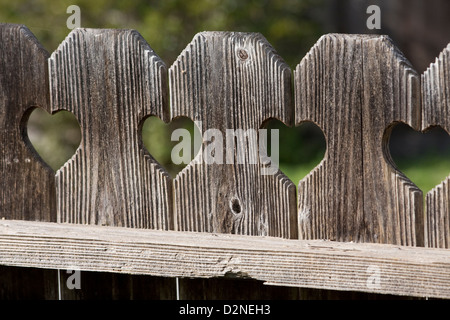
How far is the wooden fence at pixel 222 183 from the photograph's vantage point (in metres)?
1.85

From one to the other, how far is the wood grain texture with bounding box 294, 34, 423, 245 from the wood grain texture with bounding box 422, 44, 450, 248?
0.08ft

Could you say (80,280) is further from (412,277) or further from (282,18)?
(282,18)

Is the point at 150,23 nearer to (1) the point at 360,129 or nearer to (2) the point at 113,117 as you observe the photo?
(2) the point at 113,117

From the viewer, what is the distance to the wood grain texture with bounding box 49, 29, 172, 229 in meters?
2.09

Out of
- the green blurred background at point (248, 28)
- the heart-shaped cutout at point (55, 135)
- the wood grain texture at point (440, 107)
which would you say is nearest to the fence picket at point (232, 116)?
the wood grain texture at point (440, 107)

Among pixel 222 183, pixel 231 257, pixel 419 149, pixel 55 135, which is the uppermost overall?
pixel 55 135

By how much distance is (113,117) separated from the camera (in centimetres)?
213

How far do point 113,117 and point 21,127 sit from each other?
0.38 m

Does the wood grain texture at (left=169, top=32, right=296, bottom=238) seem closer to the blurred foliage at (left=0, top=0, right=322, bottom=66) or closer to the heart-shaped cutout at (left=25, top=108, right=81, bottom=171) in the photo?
the blurred foliage at (left=0, top=0, right=322, bottom=66)

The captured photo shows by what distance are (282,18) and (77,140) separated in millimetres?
2633

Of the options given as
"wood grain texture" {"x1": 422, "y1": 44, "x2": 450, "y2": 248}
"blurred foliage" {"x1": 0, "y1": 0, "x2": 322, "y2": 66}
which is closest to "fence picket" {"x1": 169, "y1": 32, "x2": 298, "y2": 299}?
"wood grain texture" {"x1": 422, "y1": 44, "x2": 450, "y2": 248}

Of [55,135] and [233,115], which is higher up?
[55,135]

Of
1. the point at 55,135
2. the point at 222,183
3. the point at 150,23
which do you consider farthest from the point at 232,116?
the point at 55,135

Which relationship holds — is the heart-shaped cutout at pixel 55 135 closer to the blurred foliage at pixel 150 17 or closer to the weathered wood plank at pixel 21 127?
the blurred foliage at pixel 150 17
